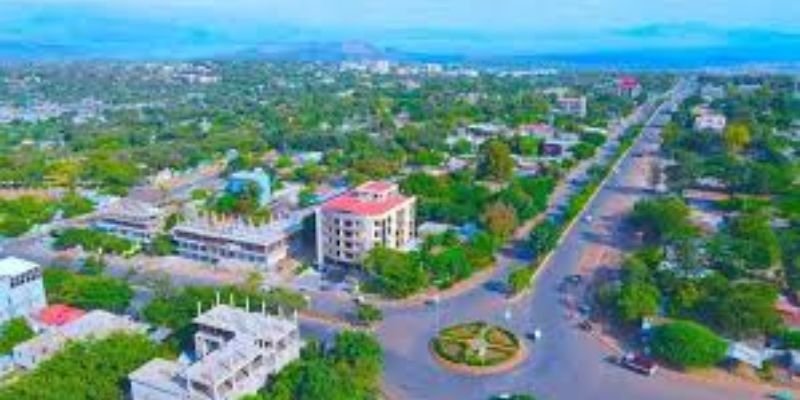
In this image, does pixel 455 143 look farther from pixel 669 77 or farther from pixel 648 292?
pixel 669 77

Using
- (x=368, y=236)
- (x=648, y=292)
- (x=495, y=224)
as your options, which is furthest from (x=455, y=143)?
(x=648, y=292)

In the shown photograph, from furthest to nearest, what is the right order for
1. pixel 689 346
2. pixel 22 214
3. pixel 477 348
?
pixel 22 214
pixel 477 348
pixel 689 346

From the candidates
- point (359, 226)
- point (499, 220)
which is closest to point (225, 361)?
point (359, 226)

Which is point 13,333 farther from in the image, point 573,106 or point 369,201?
point 573,106

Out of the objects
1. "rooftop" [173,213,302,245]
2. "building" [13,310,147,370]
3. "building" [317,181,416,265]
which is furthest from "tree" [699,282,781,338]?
"building" [13,310,147,370]

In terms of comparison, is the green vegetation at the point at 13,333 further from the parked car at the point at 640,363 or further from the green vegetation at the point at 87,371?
the parked car at the point at 640,363
